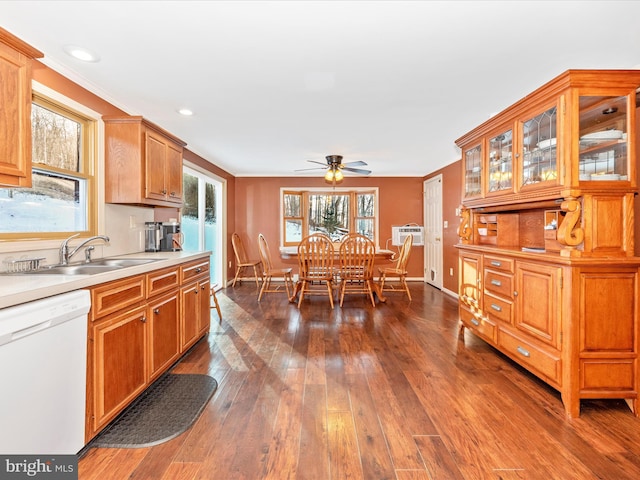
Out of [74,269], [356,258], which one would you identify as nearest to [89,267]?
[74,269]

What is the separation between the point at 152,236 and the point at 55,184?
983 mm

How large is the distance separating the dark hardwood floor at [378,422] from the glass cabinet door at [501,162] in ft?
4.82

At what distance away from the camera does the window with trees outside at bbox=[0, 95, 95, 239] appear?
78.5 inches

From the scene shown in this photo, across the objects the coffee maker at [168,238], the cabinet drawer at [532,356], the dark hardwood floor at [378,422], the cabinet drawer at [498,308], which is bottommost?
the dark hardwood floor at [378,422]

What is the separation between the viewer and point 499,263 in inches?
101

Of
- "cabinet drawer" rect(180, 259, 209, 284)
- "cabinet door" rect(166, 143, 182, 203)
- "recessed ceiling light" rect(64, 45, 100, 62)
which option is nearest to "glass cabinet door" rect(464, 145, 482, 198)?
"cabinet drawer" rect(180, 259, 209, 284)

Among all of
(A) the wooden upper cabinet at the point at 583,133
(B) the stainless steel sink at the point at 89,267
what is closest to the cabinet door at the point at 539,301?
(A) the wooden upper cabinet at the point at 583,133

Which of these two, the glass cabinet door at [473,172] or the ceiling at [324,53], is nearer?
the ceiling at [324,53]

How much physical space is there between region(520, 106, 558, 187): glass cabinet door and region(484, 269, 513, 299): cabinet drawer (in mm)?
735

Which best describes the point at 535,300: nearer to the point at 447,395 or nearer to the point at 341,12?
the point at 447,395

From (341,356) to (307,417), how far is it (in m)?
0.91

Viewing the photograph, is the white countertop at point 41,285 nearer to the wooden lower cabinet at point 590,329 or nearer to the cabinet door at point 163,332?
the cabinet door at point 163,332

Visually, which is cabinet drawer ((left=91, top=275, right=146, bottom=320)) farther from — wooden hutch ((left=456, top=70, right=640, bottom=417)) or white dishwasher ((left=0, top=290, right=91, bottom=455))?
wooden hutch ((left=456, top=70, right=640, bottom=417))

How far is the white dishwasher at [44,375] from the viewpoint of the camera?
1135 mm
